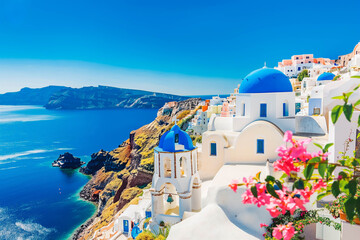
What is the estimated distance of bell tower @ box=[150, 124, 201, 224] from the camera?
12.3 m

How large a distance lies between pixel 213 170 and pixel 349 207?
11.9 meters

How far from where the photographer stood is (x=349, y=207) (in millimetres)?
2395

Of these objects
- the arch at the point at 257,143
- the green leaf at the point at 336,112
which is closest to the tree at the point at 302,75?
the arch at the point at 257,143

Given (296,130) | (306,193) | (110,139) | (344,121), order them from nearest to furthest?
(306,193)
(344,121)
(296,130)
(110,139)

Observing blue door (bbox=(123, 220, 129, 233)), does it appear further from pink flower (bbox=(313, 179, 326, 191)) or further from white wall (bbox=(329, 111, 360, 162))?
pink flower (bbox=(313, 179, 326, 191))

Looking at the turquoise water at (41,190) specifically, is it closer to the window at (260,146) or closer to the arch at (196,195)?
the arch at (196,195)

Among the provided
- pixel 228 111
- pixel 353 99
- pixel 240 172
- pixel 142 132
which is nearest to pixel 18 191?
pixel 142 132

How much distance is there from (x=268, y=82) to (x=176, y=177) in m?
6.95

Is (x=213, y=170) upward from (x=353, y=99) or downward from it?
downward

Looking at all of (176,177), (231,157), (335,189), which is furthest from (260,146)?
(335,189)

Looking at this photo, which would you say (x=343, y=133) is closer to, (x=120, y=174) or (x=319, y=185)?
(x=319, y=185)

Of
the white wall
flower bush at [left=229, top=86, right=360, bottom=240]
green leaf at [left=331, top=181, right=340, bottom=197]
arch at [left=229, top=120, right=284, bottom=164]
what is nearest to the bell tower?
arch at [left=229, top=120, right=284, bottom=164]

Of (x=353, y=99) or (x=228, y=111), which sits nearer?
(x=353, y=99)

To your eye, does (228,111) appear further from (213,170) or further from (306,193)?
(306,193)
